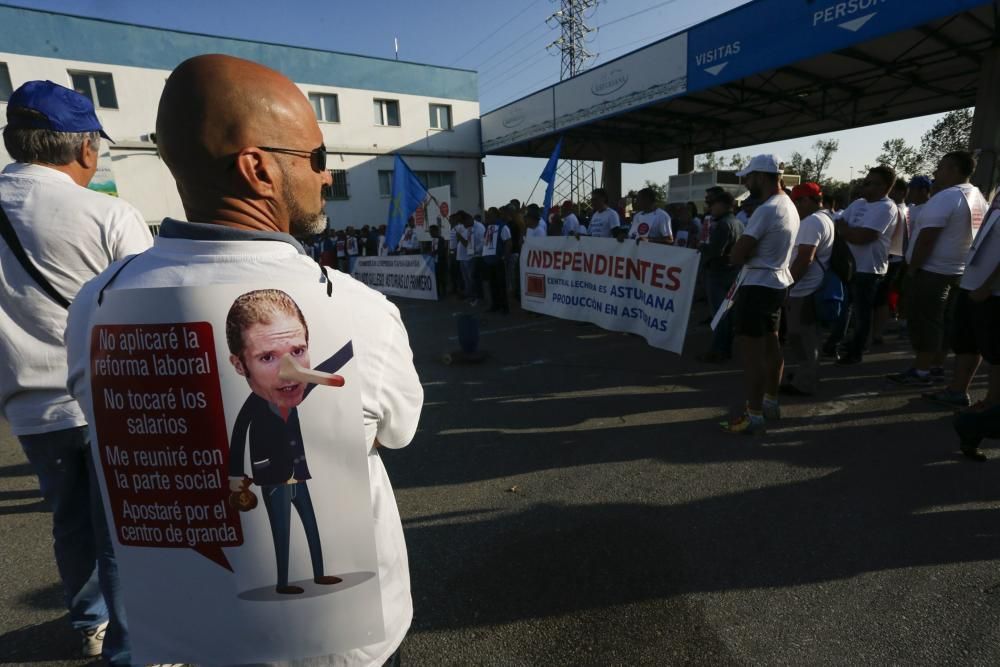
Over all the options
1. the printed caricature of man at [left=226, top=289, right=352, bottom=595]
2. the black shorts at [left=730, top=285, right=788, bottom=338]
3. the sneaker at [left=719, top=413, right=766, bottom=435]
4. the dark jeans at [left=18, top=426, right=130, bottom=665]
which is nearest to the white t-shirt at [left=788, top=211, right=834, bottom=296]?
the black shorts at [left=730, top=285, right=788, bottom=338]

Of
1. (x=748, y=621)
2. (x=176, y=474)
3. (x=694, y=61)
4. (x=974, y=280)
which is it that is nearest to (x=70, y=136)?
(x=176, y=474)

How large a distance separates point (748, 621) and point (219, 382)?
7.72 ft

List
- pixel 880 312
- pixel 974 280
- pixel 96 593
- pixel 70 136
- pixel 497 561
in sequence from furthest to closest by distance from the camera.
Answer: pixel 880 312
pixel 974 280
pixel 497 561
pixel 96 593
pixel 70 136

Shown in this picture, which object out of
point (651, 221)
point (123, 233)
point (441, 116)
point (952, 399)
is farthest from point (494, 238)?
point (441, 116)

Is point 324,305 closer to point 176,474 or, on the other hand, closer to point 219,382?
point 219,382

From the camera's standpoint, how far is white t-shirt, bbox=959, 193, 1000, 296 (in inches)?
133

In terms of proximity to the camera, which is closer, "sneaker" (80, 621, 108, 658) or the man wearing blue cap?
the man wearing blue cap

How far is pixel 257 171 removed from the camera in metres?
0.97

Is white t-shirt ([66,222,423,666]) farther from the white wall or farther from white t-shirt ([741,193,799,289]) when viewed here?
the white wall

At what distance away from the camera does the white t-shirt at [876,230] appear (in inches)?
210

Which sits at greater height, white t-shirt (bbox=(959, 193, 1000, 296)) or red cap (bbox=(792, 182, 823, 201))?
red cap (bbox=(792, 182, 823, 201))

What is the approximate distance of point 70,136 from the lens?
1883 millimetres

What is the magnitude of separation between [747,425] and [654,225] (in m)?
4.27

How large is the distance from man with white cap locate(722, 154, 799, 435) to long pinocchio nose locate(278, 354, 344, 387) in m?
3.66
